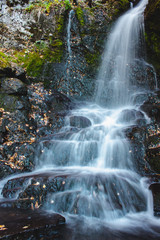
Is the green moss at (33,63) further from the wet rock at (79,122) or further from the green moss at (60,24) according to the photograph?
Result: the wet rock at (79,122)

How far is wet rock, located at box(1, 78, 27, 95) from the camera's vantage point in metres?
6.74

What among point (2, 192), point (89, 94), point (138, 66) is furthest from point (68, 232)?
A: point (138, 66)

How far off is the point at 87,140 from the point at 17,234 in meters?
4.04

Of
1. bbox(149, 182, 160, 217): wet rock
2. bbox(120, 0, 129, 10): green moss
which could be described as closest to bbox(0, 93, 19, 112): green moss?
bbox(149, 182, 160, 217): wet rock

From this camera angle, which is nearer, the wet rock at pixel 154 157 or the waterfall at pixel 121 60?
the wet rock at pixel 154 157

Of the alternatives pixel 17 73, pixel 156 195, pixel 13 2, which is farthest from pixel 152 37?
pixel 156 195

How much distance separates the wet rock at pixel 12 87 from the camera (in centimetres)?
674

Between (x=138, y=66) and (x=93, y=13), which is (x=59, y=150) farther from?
(x=93, y=13)

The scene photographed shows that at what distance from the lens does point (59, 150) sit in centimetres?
545

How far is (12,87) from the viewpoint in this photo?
687cm

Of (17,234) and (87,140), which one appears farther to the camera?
(87,140)

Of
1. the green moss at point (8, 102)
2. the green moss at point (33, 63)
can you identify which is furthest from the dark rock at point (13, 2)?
the green moss at point (8, 102)

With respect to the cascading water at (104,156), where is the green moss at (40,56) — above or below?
above

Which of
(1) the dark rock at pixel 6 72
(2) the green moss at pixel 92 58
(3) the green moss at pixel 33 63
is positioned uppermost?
(2) the green moss at pixel 92 58
